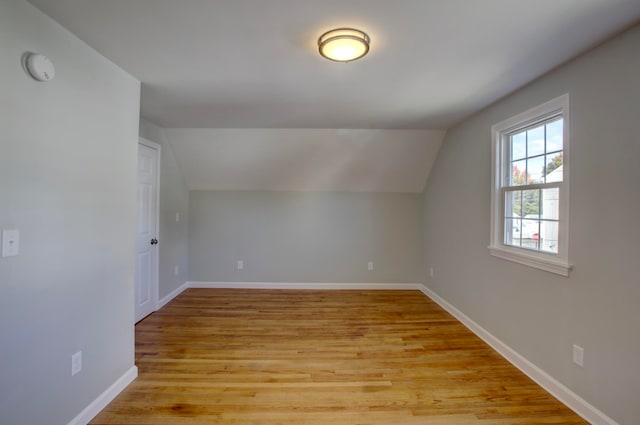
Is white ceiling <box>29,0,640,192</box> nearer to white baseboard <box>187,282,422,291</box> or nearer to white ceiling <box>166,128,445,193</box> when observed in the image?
white ceiling <box>166,128,445,193</box>

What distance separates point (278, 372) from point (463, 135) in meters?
3.10

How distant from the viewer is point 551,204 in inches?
83.7

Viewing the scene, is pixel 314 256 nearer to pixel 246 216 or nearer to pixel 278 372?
pixel 246 216

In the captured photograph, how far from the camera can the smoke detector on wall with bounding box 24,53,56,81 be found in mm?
1340

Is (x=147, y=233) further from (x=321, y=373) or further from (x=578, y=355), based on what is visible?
(x=578, y=355)

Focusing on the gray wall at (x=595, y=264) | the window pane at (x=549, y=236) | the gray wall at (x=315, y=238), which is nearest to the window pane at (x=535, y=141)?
the gray wall at (x=595, y=264)

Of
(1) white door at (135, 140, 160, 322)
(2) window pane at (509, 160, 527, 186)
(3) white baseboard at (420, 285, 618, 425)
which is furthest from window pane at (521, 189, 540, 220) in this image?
(1) white door at (135, 140, 160, 322)

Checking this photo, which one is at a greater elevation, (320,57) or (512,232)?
(320,57)

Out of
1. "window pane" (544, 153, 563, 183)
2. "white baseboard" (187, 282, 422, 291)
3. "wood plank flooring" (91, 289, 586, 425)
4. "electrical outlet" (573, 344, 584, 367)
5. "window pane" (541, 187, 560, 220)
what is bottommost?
"wood plank flooring" (91, 289, 586, 425)

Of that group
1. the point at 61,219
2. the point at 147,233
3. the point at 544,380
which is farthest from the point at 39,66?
the point at 544,380

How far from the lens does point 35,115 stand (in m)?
1.39

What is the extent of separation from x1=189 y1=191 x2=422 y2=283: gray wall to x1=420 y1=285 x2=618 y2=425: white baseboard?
4.86 ft

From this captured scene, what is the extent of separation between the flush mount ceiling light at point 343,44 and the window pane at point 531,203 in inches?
70.0

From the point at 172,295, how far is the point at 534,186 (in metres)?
4.26
